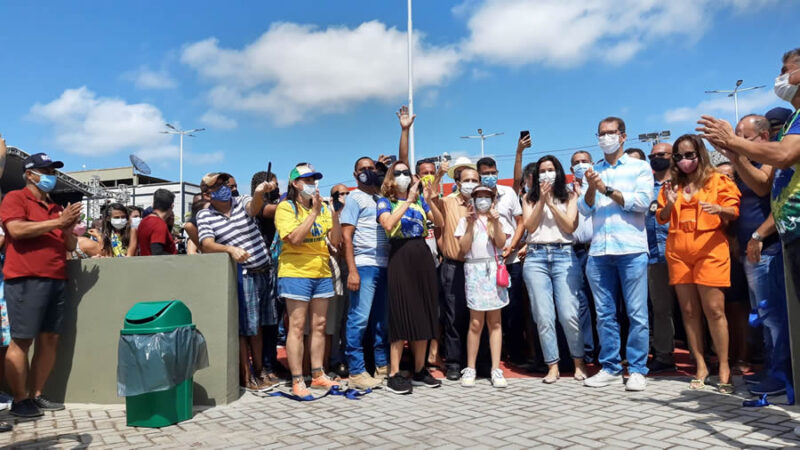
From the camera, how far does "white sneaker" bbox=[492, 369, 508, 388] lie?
5160mm

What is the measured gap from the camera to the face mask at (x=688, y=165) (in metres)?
4.95

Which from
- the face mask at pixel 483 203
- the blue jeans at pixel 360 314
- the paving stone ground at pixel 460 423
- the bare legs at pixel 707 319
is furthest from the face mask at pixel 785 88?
the blue jeans at pixel 360 314

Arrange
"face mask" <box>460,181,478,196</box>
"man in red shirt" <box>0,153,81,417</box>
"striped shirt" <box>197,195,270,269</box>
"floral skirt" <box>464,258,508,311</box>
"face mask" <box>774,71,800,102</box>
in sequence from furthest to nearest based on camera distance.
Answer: "face mask" <box>460,181,478,196</box>, "floral skirt" <box>464,258,508,311</box>, "striped shirt" <box>197,195,270,269</box>, "man in red shirt" <box>0,153,81,417</box>, "face mask" <box>774,71,800,102</box>

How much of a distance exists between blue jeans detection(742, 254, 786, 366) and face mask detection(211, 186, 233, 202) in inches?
177

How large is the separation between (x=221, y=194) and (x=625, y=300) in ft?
12.3

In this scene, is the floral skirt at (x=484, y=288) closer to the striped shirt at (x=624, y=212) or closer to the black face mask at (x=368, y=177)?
the striped shirt at (x=624, y=212)

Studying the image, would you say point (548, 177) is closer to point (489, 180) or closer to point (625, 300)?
point (489, 180)

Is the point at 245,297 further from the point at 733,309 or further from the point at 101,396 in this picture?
the point at 733,309

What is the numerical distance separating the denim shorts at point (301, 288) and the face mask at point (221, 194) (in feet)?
2.98

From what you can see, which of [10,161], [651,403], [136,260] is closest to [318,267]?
[136,260]

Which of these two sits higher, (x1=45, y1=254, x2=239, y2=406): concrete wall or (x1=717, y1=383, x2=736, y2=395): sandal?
(x1=45, y1=254, x2=239, y2=406): concrete wall

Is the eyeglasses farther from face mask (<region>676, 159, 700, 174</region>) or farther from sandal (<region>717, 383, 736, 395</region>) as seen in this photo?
sandal (<region>717, 383, 736, 395</region>)

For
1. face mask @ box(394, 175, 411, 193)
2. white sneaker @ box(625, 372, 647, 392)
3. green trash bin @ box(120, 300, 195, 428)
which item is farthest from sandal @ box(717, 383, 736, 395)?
green trash bin @ box(120, 300, 195, 428)

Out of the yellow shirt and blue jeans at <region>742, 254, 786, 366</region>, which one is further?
the yellow shirt
